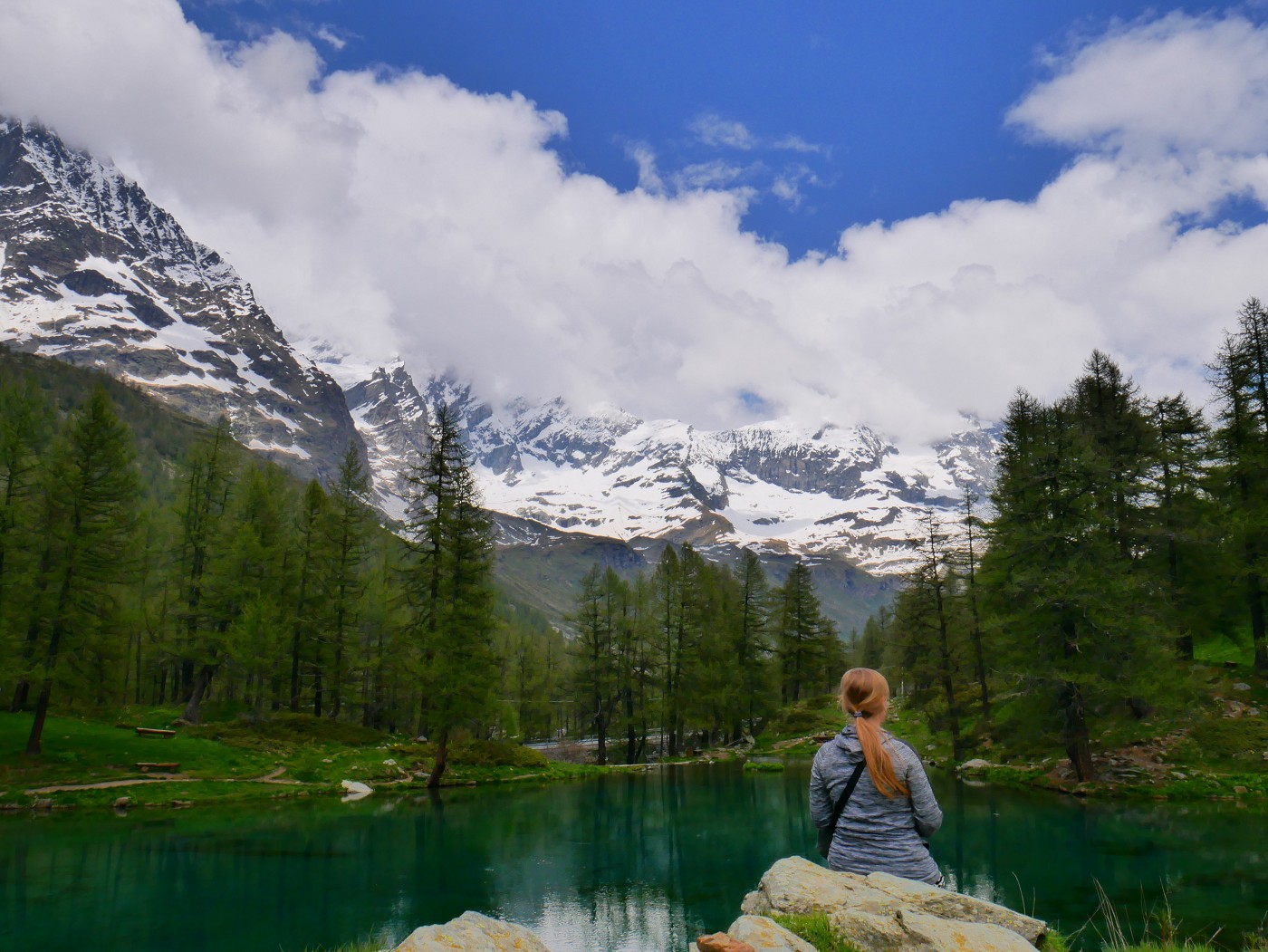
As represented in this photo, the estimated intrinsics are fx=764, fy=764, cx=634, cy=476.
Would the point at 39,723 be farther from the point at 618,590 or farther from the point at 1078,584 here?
the point at 1078,584

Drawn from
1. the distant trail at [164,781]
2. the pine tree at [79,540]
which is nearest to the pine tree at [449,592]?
the distant trail at [164,781]

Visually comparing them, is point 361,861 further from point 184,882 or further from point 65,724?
point 65,724

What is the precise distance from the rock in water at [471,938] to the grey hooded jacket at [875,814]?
10.5 feet

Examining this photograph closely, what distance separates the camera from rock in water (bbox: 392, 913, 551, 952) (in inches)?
269

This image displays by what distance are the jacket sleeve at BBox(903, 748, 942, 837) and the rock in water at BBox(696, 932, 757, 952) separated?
6.47ft

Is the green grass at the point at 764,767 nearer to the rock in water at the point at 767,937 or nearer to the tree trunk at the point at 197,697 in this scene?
the tree trunk at the point at 197,697

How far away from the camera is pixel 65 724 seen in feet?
125

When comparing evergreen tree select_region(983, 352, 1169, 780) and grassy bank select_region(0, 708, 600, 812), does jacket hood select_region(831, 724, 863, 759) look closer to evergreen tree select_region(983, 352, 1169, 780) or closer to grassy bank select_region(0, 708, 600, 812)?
evergreen tree select_region(983, 352, 1169, 780)

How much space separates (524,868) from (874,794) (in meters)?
17.4

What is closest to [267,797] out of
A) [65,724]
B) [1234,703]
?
[65,724]

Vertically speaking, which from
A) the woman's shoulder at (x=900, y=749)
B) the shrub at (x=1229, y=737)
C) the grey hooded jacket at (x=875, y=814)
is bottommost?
the shrub at (x=1229, y=737)


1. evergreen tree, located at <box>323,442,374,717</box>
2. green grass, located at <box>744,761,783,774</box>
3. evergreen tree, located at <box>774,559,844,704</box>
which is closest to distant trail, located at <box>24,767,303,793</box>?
evergreen tree, located at <box>323,442,374,717</box>

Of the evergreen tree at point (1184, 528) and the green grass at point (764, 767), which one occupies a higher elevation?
the evergreen tree at point (1184, 528)

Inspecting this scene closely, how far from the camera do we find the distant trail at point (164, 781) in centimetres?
3052
